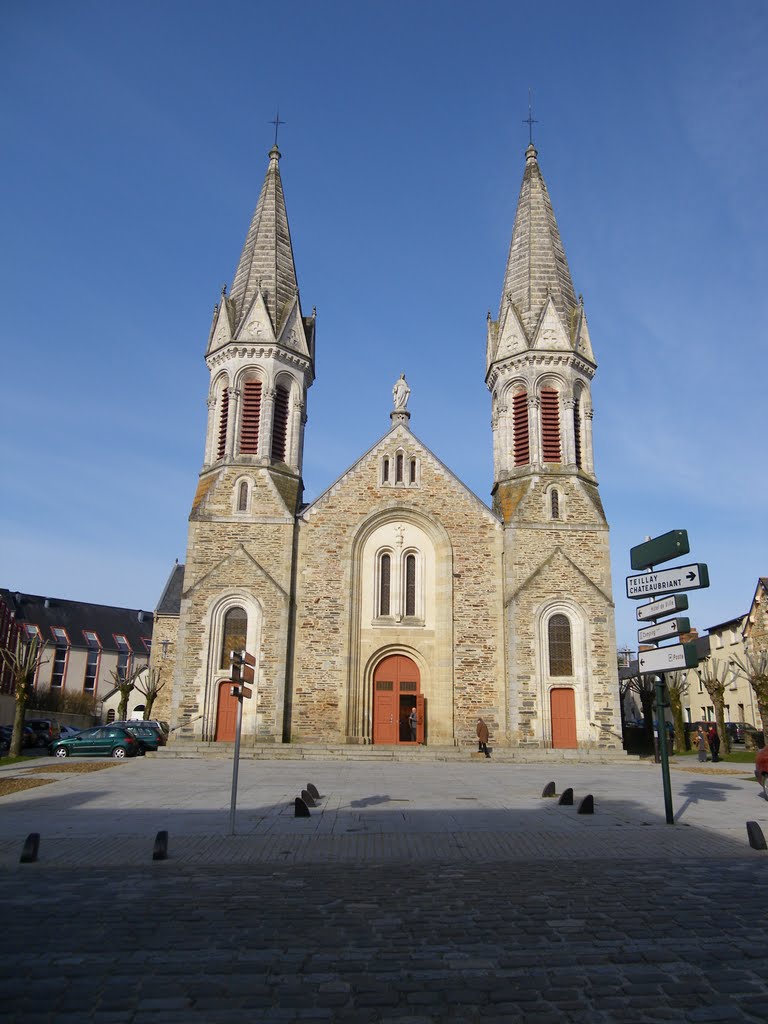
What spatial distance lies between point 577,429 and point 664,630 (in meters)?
20.7

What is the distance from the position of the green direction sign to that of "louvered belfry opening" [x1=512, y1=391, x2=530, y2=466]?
18.6 meters

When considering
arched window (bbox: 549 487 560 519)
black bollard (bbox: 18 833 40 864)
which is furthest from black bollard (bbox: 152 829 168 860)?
arched window (bbox: 549 487 560 519)

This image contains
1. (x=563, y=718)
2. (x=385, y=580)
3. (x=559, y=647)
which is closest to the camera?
(x=563, y=718)

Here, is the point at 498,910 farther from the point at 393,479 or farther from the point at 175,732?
the point at 393,479

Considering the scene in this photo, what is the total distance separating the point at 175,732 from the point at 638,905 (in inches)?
874

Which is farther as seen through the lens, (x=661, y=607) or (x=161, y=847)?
(x=661, y=607)

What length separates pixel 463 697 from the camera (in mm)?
27953

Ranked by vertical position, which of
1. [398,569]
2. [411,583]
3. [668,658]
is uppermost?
[398,569]

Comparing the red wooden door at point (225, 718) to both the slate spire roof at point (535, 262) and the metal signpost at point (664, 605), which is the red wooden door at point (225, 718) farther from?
the slate spire roof at point (535, 262)

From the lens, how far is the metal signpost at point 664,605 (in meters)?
11.6

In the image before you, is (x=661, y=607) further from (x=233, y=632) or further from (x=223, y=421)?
(x=223, y=421)

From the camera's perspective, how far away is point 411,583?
97.5 feet

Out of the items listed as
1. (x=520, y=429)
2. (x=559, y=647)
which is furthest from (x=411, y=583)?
(x=520, y=429)

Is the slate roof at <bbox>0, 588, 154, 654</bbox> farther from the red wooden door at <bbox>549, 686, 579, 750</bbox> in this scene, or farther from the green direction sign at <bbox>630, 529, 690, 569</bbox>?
the green direction sign at <bbox>630, 529, 690, 569</bbox>
